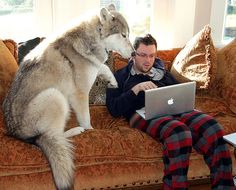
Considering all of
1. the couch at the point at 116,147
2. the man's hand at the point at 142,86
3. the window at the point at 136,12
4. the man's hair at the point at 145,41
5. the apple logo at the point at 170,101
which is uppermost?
the window at the point at 136,12

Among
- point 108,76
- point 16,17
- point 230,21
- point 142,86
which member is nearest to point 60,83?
point 108,76

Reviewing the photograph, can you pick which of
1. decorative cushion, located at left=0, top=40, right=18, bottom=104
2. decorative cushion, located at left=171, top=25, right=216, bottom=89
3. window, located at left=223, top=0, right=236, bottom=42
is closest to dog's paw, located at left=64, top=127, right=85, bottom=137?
decorative cushion, located at left=0, top=40, right=18, bottom=104

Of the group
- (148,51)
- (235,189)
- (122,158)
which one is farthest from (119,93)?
(235,189)

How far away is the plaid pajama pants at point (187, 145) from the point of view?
181 centimetres

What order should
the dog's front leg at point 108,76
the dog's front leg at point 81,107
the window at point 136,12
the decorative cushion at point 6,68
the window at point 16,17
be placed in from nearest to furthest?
1. the dog's front leg at point 81,107
2. the decorative cushion at point 6,68
3. the dog's front leg at point 108,76
4. the window at point 16,17
5. the window at point 136,12

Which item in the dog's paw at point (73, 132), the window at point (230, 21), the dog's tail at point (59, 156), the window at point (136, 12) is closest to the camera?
the dog's tail at point (59, 156)

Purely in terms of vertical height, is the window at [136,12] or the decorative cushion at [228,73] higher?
the window at [136,12]

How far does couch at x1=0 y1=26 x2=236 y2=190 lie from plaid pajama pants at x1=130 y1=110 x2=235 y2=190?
8 centimetres

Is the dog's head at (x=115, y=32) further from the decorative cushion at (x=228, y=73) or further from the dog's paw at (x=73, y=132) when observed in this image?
the decorative cushion at (x=228, y=73)

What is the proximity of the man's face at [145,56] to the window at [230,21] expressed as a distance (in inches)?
62.9

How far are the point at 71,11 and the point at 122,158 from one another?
62.2 inches

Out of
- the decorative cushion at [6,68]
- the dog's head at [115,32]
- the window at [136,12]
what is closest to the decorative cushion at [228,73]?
the dog's head at [115,32]

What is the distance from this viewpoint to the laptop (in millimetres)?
1860

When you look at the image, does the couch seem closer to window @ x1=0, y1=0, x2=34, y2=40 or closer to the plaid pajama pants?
the plaid pajama pants
